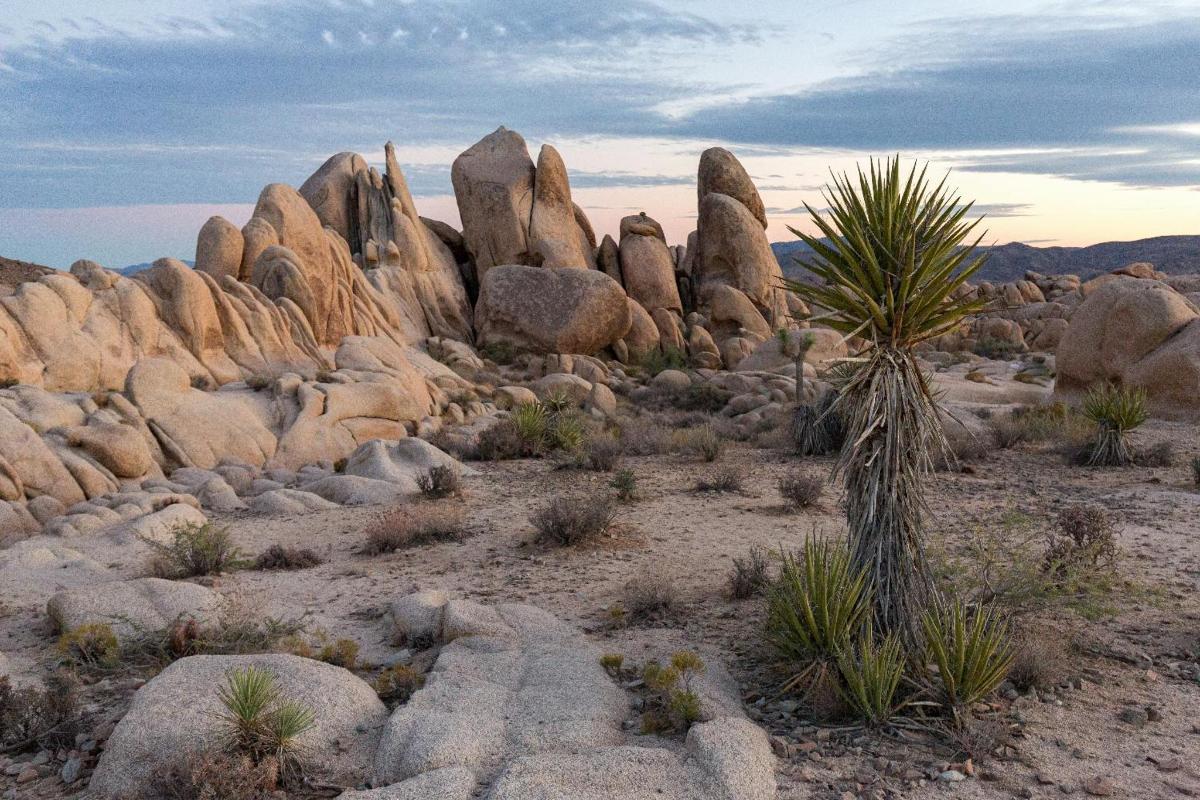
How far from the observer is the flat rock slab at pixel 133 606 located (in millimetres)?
7633

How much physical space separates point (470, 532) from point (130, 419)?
7.87 m

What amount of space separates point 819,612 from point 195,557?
6816mm

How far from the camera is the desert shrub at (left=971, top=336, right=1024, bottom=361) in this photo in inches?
1715

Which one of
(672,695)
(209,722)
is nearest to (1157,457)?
(672,695)

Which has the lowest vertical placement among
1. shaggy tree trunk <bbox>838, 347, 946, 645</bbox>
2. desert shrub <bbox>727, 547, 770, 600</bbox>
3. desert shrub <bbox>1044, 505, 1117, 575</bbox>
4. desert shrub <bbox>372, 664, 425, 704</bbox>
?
desert shrub <bbox>372, 664, 425, 704</bbox>

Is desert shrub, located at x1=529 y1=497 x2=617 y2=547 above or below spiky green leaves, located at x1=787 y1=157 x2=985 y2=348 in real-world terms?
below

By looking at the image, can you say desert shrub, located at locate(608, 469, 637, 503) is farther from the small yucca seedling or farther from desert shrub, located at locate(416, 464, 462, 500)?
the small yucca seedling

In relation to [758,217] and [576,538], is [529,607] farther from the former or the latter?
[758,217]

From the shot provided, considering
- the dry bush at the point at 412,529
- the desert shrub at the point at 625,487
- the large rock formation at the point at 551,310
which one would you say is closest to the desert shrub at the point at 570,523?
the dry bush at the point at 412,529

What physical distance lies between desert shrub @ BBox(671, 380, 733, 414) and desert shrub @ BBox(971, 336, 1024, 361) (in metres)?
21.4

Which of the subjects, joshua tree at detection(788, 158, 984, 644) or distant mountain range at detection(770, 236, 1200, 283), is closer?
joshua tree at detection(788, 158, 984, 644)

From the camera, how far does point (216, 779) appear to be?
5000mm

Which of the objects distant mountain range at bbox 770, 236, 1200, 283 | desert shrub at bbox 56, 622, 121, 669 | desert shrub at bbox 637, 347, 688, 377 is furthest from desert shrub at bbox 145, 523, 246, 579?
distant mountain range at bbox 770, 236, 1200, 283

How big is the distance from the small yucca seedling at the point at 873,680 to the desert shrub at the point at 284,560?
6.49 metres
